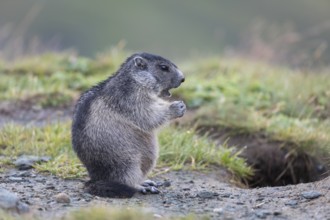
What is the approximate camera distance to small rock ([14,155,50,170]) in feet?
26.6

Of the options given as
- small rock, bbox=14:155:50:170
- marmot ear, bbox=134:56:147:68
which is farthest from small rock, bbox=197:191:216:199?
small rock, bbox=14:155:50:170

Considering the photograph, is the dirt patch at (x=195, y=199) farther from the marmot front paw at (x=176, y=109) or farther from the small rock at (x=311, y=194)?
the marmot front paw at (x=176, y=109)

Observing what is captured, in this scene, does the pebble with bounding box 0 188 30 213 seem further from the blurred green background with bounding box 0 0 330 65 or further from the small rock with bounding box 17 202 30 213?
the blurred green background with bounding box 0 0 330 65

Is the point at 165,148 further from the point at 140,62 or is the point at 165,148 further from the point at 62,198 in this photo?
the point at 62,198

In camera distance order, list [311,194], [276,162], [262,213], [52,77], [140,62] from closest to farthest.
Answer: [262,213], [311,194], [140,62], [276,162], [52,77]

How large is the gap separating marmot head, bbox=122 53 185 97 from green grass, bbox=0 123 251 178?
121 cm

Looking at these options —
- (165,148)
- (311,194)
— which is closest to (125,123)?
(165,148)

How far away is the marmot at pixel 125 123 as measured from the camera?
23.3ft

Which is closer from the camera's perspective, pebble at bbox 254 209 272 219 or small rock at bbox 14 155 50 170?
pebble at bbox 254 209 272 219

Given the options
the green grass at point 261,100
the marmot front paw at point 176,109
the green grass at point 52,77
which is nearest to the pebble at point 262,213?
the marmot front paw at point 176,109

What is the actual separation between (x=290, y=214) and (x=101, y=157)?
1862 mm

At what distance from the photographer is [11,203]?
19.9 feet

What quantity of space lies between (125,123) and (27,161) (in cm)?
148

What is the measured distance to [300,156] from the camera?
942cm
